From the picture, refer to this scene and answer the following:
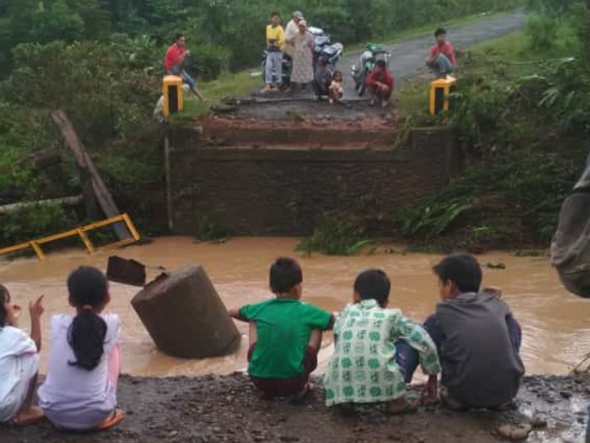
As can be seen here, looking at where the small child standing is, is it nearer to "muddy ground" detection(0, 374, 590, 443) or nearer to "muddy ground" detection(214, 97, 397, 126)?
"muddy ground" detection(214, 97, 397, 126)

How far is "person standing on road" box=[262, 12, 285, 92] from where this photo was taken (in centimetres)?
1805

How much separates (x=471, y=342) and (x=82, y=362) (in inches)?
85.6

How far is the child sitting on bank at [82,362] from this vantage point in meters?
5.40

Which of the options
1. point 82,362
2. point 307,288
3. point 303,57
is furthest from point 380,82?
point 82,362

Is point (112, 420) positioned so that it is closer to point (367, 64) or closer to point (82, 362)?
point (82, 362)

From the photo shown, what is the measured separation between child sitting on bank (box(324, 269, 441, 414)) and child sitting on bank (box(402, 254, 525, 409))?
0.14 metres

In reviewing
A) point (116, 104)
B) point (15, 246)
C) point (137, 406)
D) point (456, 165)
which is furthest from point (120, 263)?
point (116, 104)

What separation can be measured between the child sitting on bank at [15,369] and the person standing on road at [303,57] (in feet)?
42.9

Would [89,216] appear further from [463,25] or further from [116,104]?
[463,25]

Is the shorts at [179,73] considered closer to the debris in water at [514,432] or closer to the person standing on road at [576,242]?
the debris in water at [514,432]

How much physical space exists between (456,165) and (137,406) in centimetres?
929

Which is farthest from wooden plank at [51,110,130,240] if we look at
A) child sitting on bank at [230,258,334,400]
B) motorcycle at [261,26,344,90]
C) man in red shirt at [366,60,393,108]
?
child sitting on bank at [230,258,334,400]

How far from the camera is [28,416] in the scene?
18.5 ft

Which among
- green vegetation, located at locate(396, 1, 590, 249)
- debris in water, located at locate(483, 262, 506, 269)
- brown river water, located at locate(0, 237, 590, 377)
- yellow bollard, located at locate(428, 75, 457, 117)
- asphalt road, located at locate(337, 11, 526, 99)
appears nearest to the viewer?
brown river water, located at locate(0, 237, 590, 377)
